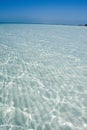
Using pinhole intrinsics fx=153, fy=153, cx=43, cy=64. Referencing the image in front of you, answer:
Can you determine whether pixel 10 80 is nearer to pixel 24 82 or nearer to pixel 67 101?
pixel 24 82

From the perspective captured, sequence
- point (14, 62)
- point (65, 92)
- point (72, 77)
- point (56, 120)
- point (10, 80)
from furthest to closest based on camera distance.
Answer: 1. point (14, 62)
2. point (72, 77)
3. point (10, 80)
4. point (65, 92)
5. point (56, 120)

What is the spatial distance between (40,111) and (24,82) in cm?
213

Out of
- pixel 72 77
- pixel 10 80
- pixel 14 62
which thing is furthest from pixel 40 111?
pixel 14 62

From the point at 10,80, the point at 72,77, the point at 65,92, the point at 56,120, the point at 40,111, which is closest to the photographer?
the point at 56,120

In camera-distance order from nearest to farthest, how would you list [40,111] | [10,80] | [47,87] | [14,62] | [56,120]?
1. [56,120]
2. [40,111]
3. [47,87]
4. [10,80]
5. [14,62]

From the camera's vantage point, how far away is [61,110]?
15.4ft

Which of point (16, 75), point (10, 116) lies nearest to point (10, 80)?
point (16, 75)

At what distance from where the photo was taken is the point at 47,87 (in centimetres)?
612

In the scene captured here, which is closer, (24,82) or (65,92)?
(65,92)

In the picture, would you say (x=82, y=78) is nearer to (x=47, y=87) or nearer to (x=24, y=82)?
(x=47, y=87)

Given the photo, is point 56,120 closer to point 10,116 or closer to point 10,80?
point 10,116

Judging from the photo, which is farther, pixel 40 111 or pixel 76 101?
pixel 76 101

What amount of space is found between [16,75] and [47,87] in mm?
1803

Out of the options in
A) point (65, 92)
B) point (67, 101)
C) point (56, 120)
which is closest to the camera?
point (56, 120)
